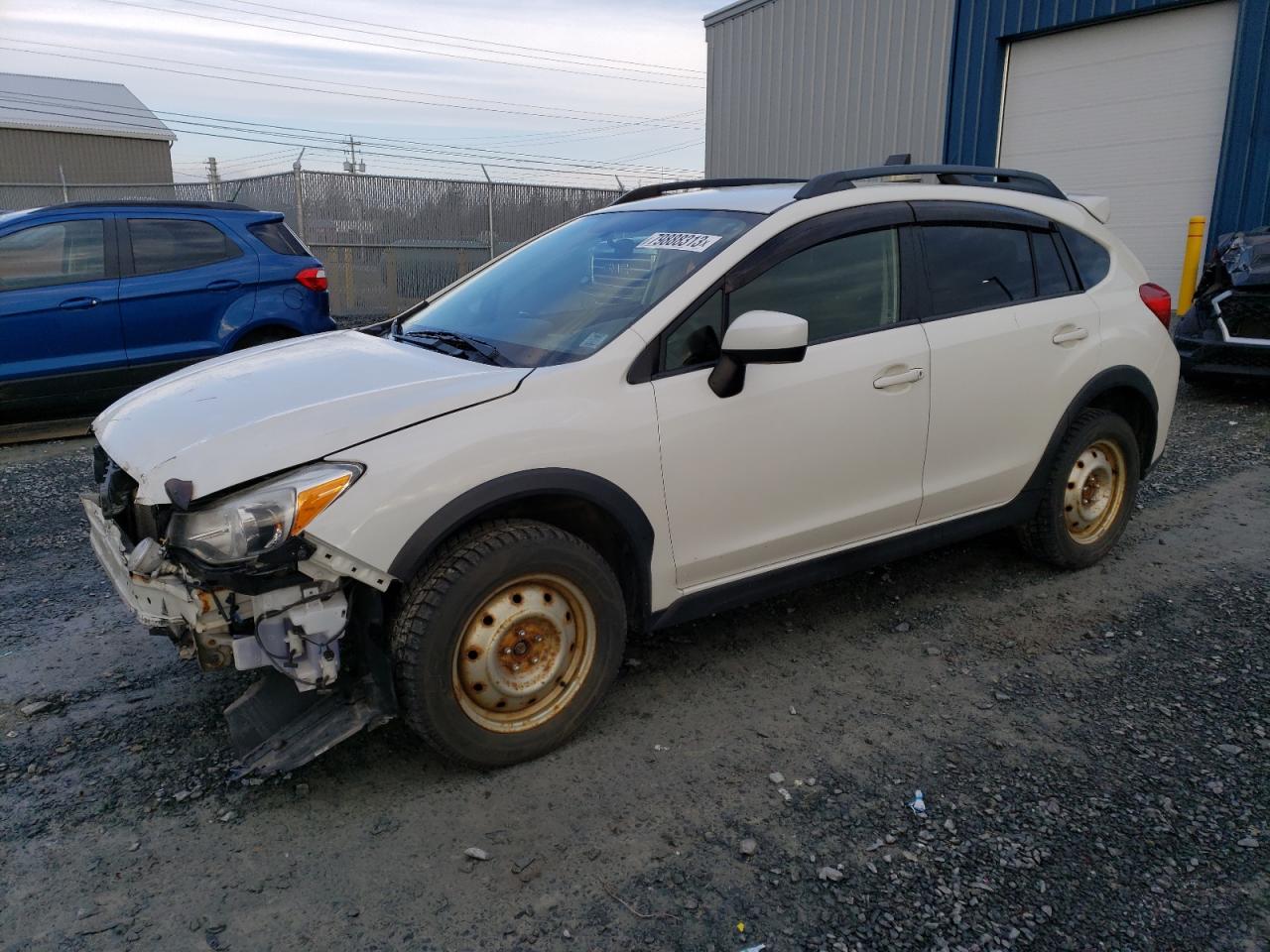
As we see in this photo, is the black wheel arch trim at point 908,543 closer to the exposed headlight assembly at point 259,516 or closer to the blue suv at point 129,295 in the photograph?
the exposed headlight assembly at point 259,516

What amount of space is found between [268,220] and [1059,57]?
31.6 feet

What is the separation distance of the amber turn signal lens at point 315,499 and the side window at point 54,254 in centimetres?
606

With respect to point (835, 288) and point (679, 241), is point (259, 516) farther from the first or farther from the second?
point (835, 288)

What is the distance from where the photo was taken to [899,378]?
3.67 metres

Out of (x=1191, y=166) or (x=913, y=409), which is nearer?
(x=913, y=409)

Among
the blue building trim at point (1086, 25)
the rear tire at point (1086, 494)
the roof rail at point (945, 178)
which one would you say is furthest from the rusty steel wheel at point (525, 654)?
the blue building trim at point (1086, 25)

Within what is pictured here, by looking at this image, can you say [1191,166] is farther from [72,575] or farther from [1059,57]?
[72,575]

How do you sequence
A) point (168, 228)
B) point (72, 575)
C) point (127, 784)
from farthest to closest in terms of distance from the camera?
point (168, 228), point (72, 575), point (127, 784)

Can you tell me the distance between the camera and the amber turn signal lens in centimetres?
257

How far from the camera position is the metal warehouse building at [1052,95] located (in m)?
10.3

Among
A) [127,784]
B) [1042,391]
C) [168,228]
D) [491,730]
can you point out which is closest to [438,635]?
[491,730]

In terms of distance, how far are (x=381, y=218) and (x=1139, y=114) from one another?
11.6 metres

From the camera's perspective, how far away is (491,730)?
296cm

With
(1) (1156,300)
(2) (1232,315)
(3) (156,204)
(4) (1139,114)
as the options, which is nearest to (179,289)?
(3) (156,204)
